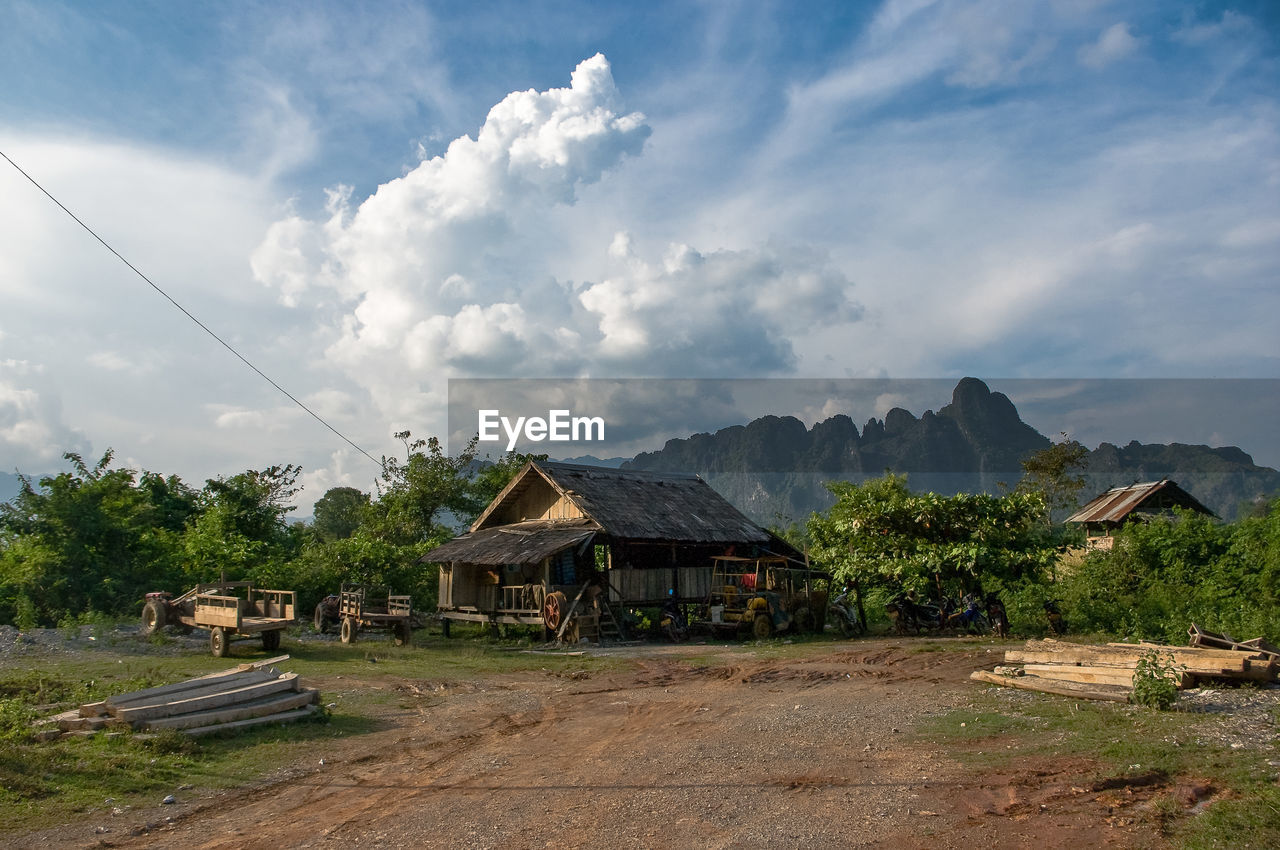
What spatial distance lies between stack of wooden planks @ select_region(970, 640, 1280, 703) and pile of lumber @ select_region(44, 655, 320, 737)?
9.10 m

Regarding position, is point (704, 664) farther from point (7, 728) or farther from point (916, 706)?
point (7, 728)

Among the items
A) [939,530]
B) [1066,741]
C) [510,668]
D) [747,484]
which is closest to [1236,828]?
[1066,741]

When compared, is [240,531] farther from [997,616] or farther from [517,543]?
[997,616]

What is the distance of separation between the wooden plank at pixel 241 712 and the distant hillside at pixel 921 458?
93270 millimetres

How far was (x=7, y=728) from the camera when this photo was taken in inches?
352

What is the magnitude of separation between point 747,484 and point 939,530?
92985 mm

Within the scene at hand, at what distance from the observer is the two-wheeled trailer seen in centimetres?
1655

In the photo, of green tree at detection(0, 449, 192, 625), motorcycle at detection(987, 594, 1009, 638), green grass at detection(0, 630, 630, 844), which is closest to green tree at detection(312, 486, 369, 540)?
green tree at detection(0, 449, 192, 625)

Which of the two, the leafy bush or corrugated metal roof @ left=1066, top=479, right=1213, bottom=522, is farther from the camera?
corrugated metal roof @ left=1066, top=479, right=1213, bottom=522

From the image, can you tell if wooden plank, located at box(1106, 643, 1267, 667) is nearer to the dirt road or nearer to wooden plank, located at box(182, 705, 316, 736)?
the dirt road

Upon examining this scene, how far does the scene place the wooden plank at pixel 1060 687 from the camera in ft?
32.8

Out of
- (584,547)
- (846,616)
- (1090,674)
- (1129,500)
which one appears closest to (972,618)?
(846,616)

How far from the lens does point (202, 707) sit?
9484 millimetres

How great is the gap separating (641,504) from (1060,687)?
15.2 metres
